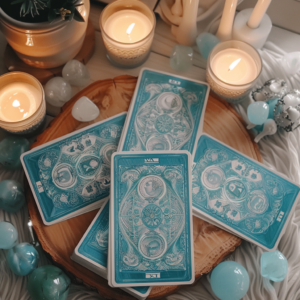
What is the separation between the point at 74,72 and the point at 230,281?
63cm

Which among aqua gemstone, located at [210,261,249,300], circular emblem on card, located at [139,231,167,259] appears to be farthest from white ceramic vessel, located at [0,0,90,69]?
aqua gemstone, located at [210,261,249,300]

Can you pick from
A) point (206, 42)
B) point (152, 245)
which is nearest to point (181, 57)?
point (206, 42)

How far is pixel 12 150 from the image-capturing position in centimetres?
87

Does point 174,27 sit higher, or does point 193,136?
point 174,27

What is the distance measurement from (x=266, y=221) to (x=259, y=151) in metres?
0.19

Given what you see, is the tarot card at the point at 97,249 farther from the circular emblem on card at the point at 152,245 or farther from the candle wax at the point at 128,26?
the candle wax at the point at 128,26

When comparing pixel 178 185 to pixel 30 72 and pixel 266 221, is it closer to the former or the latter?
pixel 266 221

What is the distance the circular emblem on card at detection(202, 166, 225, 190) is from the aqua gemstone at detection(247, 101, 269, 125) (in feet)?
0.51

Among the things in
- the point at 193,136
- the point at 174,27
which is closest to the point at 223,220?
the point at 193,136

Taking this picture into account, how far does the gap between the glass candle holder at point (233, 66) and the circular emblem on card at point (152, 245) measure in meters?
0.40

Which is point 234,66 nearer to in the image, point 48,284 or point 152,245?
point 152,245

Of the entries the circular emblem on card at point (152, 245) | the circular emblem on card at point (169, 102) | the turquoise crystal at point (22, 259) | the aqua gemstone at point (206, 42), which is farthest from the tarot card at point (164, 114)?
the turquoise crystal at point (22, 259)

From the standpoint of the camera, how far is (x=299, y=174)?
90 centimetres

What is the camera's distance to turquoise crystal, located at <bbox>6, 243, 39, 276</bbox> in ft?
2.57
